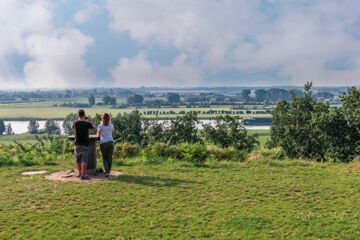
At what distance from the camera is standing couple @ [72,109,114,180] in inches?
431

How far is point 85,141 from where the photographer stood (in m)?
11.1

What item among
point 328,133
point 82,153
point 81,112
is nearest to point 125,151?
point 82,153

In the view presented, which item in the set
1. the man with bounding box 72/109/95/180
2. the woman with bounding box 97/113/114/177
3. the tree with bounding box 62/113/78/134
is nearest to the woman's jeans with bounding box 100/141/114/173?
the woman with bounding box 97/113/114/177

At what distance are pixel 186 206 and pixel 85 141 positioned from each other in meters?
4.83

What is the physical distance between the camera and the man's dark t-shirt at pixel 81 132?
10914 mm

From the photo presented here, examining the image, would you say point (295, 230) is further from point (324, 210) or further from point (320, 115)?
point (320, 115)

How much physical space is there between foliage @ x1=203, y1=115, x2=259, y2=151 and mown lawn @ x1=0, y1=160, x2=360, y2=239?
82.8ft

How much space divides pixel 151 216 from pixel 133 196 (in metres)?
1.68

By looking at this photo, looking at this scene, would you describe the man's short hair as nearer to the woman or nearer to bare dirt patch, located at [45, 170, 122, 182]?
the woman

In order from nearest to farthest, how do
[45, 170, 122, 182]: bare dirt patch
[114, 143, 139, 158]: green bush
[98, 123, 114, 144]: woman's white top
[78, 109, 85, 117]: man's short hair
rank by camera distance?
1. [78, 109, 85, 117]: man's short hair
2. [45, 170, 122, 182]: bare dirt patch
3. [98, 123, 114, 144]: woman's white top
4. [114, 143, 139, 158]: green bush

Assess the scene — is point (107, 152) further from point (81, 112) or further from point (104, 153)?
point (81, 112)

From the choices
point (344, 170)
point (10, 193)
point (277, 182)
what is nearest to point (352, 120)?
point (344, 170)

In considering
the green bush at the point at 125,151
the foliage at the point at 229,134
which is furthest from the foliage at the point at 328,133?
the green bush at the point at 125,151

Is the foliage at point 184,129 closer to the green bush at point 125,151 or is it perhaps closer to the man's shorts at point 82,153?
the green bush at point 125,151
